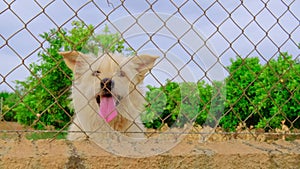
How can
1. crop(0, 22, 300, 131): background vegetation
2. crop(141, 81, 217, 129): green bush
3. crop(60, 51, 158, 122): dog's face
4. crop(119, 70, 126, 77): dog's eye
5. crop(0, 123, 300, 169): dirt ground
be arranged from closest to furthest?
1. crop(0, 123, 300, 169): dirt ground
2. crop(141, 81, 217, 129): green bush
3. crop(60, 51, 158, 122): dog's face
4. crop(119, 70, 126, 77): dog's eye
5. crop(0, 22, 300, 131): background vegetation

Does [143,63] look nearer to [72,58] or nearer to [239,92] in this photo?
[72,58]

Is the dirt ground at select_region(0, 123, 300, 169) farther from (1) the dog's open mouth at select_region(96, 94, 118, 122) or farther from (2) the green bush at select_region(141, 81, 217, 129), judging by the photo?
(1) the dog's open mouth at select_region(96, 94, 118, 122)

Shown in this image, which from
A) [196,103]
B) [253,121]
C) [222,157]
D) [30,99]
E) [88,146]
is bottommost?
[253,121]

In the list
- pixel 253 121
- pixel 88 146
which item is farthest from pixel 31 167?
pixel 253 121

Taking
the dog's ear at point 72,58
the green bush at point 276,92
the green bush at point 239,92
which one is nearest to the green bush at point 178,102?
the dog's ear at point 72,58

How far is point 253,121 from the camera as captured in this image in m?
7.60

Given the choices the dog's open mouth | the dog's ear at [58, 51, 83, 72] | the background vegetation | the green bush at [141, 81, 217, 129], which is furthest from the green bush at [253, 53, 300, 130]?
the dog's ear at [58, 51, 83, 72]

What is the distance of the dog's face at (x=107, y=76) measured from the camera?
11.7 feet

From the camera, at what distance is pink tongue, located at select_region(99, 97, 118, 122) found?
11.7 ft

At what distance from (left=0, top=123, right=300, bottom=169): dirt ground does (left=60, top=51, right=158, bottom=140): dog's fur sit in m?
0.71

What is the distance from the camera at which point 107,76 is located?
11.9 ft

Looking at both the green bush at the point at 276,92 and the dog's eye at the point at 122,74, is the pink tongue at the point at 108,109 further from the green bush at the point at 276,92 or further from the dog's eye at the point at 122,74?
the green bush at the point at 276,92

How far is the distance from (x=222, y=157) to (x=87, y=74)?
1.50 meters

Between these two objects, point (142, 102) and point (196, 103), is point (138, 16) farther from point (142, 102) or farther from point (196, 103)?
point (142, 102)
